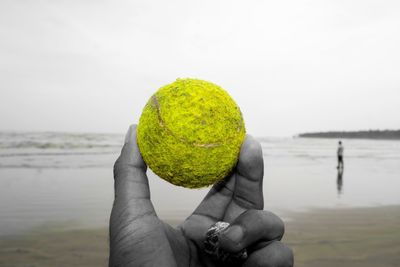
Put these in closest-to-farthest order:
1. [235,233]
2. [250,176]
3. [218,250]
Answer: [235,233], [218,250], [250,176]

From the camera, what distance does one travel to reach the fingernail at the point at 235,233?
137cm

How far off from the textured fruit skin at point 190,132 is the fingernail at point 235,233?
0.36 meters

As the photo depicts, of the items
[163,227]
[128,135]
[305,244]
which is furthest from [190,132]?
[305,244]

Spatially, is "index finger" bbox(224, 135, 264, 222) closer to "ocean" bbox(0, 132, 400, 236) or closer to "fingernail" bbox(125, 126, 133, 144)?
"fingernail" bbox(125, 126, 133, 144)

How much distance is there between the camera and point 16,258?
423cm

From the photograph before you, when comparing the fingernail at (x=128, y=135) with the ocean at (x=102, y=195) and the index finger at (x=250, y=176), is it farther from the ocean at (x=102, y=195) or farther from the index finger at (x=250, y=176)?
the ocean at (x=102, y=195)

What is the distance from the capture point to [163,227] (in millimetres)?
1591

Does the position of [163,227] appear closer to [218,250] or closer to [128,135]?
[218,250]

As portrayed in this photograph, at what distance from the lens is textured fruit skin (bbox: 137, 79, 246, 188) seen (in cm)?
157

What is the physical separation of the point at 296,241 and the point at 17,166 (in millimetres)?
11885

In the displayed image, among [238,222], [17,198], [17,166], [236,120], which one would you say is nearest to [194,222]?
[238,222]

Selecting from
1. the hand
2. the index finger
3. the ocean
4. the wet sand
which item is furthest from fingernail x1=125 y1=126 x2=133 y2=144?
the ocean

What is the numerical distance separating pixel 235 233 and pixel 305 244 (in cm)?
390

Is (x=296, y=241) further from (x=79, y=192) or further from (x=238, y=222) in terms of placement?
(x=79, y=192)
